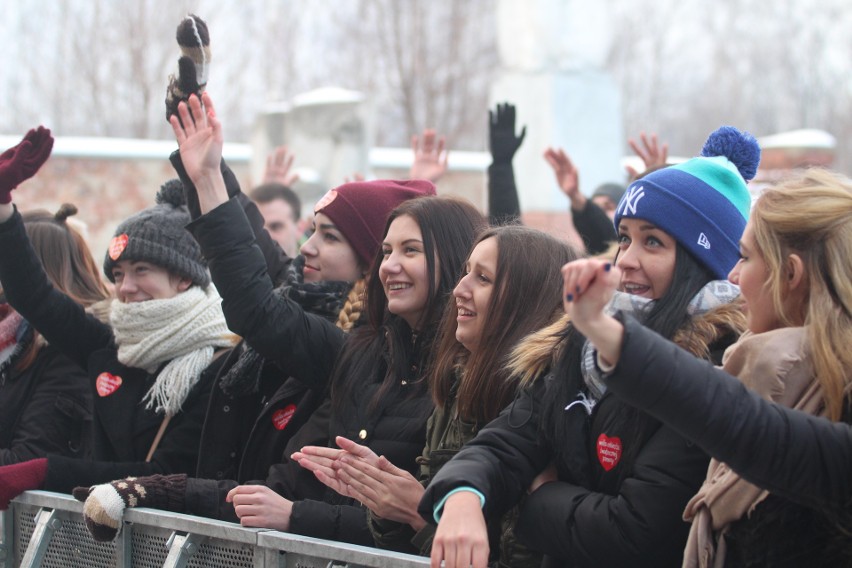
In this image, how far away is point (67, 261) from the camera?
17.0ft

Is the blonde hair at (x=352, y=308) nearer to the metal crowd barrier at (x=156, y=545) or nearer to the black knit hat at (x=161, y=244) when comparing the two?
the black knit hat at (x=161, y=244)

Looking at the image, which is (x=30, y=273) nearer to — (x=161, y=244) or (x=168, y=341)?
(x=161, y=244)

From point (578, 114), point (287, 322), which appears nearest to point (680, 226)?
point (287, 322)

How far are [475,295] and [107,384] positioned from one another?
1756 mm

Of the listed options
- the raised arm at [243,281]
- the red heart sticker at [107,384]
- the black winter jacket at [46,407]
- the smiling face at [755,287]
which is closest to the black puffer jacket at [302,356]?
the raised arm at [243,281]

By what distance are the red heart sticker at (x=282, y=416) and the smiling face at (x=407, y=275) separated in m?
0.53

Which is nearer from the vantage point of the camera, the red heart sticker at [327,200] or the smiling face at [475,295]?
the smiling face at [475,295]

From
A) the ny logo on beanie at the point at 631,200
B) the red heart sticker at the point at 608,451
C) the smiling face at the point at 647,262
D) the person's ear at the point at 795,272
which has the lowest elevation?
the red heart sticker at the point at 608,451

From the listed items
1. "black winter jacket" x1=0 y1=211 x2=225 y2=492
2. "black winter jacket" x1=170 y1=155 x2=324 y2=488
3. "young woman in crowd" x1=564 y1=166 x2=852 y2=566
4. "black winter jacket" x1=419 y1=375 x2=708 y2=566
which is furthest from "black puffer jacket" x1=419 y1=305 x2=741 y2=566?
"black winter jacket" x1=0 y1=211 x2=225 y2=492

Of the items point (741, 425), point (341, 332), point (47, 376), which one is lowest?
point (47, 376)

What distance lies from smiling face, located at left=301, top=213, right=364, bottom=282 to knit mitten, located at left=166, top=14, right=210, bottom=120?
25.1 inches

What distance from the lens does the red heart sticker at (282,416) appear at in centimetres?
415

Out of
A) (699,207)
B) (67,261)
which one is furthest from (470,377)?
(67,261)

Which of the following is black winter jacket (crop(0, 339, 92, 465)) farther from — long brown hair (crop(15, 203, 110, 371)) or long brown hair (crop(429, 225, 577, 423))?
long brown hair (crop(429, 225, 577, 423))
